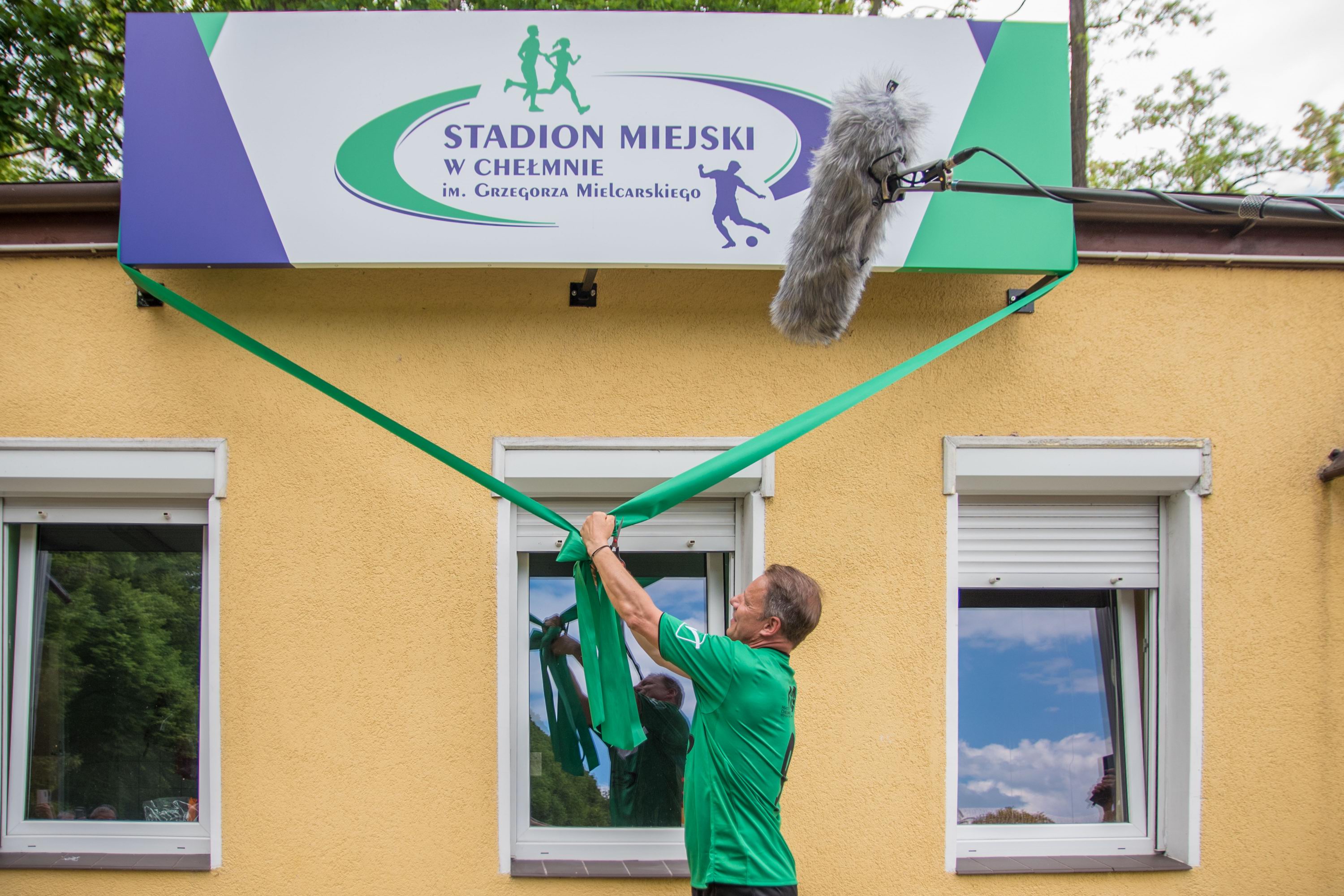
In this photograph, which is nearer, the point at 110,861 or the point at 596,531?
the point at 596,531

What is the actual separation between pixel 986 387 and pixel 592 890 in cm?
257

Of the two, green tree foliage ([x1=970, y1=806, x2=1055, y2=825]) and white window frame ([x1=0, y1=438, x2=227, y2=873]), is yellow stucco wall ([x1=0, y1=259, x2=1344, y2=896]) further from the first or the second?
green tree foliage ([x1=970, y1=806, x2=1055, y2=825])

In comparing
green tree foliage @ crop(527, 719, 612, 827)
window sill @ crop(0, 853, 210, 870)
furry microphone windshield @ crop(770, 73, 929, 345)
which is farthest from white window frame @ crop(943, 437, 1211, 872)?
window sill @ crop(0, 853, 210, 870)

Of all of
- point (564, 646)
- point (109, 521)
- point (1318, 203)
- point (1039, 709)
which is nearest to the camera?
point (1318, 203)

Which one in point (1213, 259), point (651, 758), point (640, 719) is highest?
point (1213, 259)

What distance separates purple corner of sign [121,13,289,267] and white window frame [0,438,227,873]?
764 mm

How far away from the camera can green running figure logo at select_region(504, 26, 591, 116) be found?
340 centimetres

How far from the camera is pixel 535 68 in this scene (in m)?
3.41

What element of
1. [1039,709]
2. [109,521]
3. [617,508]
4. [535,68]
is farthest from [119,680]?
[1039,709]

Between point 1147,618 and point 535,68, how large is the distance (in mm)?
3422

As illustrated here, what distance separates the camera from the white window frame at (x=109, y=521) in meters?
3.51

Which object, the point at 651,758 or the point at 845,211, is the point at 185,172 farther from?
the point at 651,758

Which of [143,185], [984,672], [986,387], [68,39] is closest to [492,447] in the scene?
[143,185]

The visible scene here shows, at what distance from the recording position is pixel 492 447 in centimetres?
357
